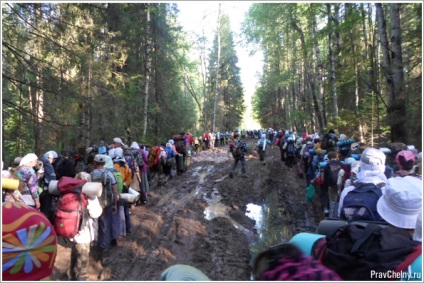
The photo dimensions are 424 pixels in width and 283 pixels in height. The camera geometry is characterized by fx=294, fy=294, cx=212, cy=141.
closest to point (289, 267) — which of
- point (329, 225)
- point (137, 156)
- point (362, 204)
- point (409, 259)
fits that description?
point (409, 259)

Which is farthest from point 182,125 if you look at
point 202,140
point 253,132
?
point 253,132

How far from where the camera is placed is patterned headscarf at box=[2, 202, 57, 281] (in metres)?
2.57

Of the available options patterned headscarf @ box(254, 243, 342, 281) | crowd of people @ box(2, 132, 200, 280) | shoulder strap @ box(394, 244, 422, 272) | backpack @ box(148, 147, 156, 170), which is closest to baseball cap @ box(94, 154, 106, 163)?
crowd of people @ box(2, 132, 200, 280)

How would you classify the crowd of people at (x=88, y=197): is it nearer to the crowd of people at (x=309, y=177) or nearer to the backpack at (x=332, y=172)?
the crowd of people at (x=309, y=177)

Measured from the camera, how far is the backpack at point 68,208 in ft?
13.8

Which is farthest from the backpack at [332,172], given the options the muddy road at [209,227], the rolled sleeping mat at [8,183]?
the rolled sleeping mat at [8,183]

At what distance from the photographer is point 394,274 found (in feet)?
6.82

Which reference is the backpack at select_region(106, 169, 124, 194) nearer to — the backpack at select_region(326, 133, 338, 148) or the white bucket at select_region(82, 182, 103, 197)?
the white bucket at select_region(82, 182, 103, 197)

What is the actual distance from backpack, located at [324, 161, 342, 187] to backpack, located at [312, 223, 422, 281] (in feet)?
15.5

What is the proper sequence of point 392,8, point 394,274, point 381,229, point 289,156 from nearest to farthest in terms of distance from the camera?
point 394,274, point 381,229, point 392,8, point 289,156

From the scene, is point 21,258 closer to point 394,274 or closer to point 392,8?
point 394,274

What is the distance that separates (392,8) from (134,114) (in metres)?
14.6

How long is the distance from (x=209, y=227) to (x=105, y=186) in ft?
9.75

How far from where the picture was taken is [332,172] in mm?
6871
